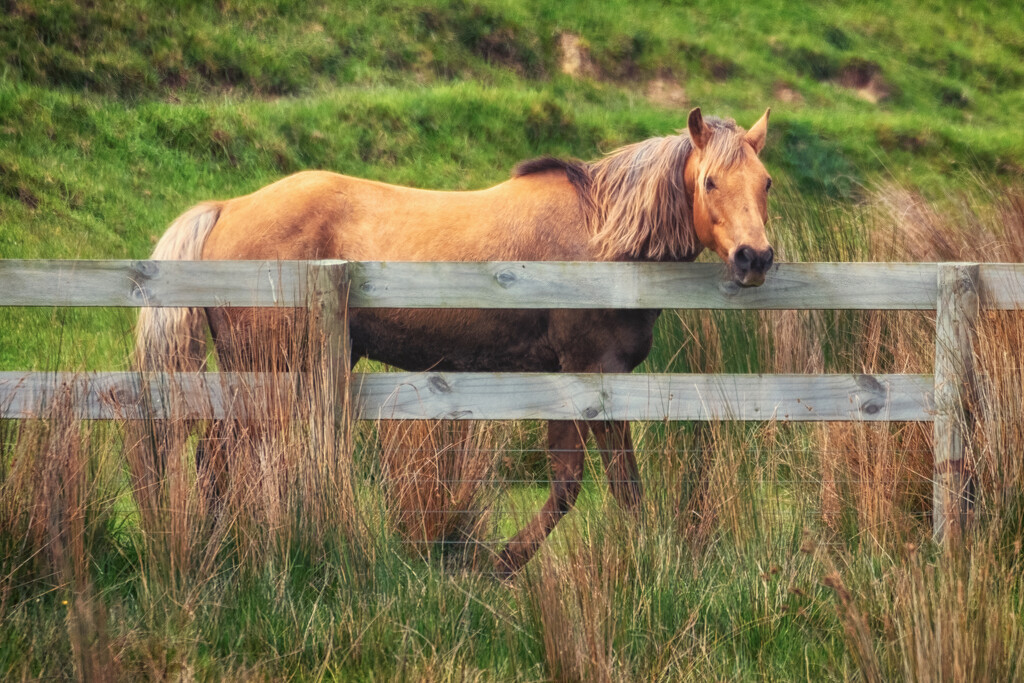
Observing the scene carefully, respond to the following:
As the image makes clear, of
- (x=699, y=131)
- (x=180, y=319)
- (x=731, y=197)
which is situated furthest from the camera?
(x=180, y=319)

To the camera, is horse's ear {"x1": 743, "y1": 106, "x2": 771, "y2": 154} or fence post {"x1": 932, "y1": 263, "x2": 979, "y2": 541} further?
horse's ear {"x1": 743, "y1": 106, "x2": 771, "y2": 154}

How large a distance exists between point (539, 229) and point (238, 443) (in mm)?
1865

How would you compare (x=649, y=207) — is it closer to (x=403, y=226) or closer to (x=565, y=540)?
(x=403, y=226)

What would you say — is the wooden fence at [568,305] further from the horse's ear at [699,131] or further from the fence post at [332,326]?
the horse's ear at [699,131]

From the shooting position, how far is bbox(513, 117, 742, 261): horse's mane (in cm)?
433

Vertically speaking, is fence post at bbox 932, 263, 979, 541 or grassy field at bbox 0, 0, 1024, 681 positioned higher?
fence post at bbox 932, 263, 979, 541

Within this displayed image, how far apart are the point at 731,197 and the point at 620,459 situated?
1.15 meters

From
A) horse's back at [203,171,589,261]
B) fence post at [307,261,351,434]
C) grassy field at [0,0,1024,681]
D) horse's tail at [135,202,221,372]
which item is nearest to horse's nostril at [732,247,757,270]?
grassy field at [0,0,1024,681]

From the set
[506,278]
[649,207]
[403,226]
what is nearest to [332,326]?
[506,278]

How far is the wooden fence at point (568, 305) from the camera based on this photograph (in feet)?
11.9

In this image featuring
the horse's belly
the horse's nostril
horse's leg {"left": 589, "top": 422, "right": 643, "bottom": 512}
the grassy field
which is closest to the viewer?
the grassy field

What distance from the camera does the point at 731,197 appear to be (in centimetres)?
394

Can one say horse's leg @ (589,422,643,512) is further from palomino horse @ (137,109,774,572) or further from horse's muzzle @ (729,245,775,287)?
horse's muzzle @ (729,245,775,287)

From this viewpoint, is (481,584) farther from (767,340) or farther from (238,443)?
(767,340)
